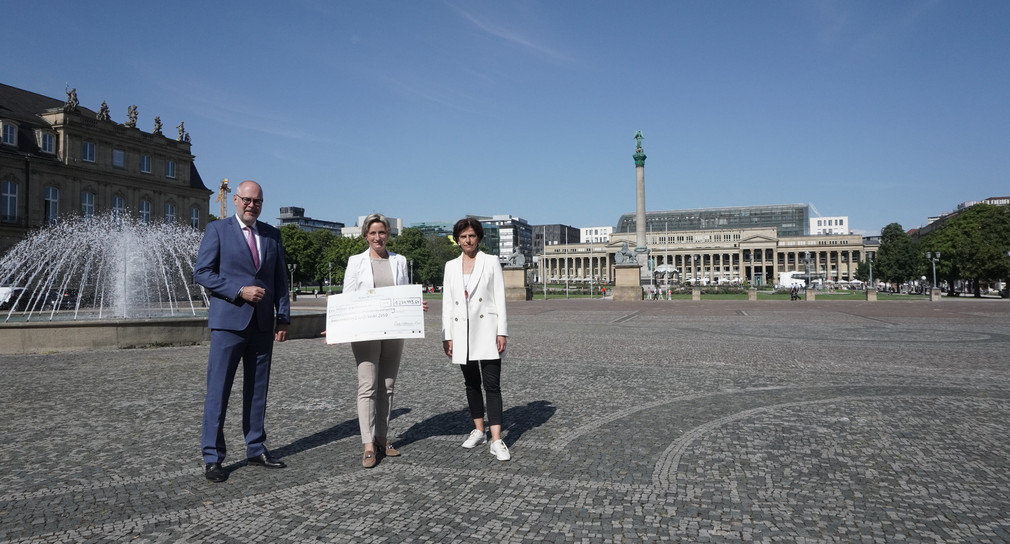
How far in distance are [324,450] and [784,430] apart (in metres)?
4.62

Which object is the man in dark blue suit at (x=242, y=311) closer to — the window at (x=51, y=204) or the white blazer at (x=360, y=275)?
the white blazer at (x=360, y=275)

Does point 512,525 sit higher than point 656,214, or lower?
lower

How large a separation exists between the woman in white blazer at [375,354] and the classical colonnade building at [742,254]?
138m

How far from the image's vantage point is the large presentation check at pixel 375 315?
17.2ft

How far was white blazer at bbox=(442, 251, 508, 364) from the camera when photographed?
18.3 feet

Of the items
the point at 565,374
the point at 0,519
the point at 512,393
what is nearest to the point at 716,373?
the point at 565,374

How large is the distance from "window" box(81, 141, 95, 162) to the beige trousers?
5816cm

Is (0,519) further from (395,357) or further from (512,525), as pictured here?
(512,525)

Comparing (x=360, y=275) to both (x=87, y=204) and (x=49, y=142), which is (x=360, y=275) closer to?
(x=87, y=204)

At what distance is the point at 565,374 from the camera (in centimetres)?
1061

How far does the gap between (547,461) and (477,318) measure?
1.38 m

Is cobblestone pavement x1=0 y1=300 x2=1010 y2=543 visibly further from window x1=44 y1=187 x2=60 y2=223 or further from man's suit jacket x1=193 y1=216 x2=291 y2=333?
window x1=44 y1=187 x2=60 y2=223

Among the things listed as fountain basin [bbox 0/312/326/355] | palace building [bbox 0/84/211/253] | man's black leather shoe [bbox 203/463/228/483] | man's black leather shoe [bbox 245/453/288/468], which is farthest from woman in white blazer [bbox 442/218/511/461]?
palace building [bbox 0/84/211/253]

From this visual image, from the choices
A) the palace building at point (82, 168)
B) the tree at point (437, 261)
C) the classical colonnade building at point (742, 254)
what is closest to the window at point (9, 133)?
the palace building at point (82, 168)
